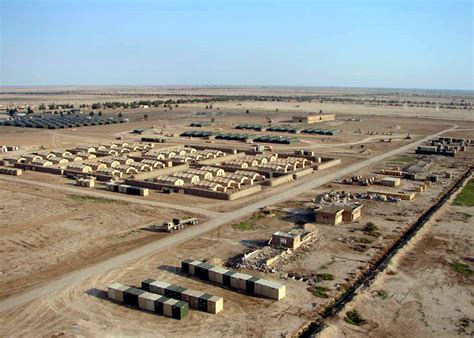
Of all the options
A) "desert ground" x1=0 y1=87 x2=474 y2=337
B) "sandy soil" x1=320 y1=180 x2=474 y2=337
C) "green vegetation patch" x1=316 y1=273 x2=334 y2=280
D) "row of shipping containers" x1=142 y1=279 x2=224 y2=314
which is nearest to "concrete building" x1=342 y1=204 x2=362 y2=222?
"desert ground" x1=0 y1=87 x2=474 y2=337

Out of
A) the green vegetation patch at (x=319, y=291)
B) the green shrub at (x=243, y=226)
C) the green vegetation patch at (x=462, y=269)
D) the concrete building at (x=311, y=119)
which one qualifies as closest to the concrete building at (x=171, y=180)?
the green shrub at (x=243, y=226)

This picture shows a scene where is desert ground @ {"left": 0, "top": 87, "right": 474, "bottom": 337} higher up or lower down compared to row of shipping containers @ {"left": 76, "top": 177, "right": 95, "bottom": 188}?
lower down

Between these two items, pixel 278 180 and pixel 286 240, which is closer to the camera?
pixel 286 240

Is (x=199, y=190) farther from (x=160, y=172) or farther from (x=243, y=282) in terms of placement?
(x=243, y=282)

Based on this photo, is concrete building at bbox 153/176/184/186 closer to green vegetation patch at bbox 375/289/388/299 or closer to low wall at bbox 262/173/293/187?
low wall at bbox 262/173/293/187

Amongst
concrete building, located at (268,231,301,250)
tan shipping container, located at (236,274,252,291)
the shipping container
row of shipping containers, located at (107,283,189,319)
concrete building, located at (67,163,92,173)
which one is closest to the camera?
row of shipping containers, located at (107,283,189,319)

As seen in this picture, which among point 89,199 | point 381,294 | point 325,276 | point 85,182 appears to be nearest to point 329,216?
point 325,276

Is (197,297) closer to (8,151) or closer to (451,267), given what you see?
(451,267)
